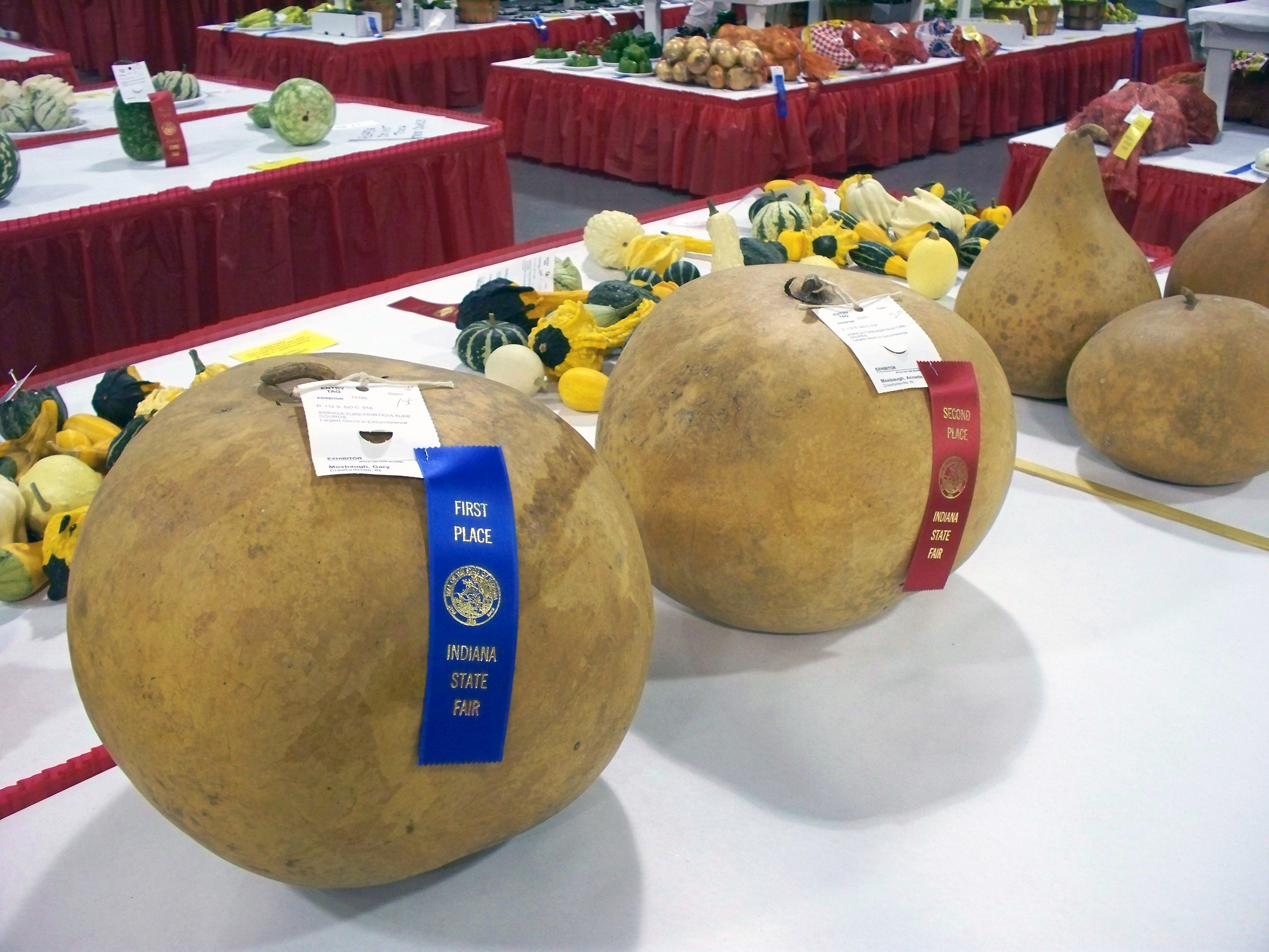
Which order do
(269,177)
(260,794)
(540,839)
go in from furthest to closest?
1. (269,177)
2. (540,839)
3. (260,794)

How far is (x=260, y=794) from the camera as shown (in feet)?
2.45

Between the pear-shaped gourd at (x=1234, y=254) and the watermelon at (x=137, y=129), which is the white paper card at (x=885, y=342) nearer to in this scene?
the pear-shaped gourd at (x=1234, y=254)

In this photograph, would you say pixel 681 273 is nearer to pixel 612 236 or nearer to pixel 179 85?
pixel 612 236

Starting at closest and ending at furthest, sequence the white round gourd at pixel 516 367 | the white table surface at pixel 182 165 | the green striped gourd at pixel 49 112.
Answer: the white round gourd at pixel 516 367 → the white table surface at pixel 182 165 → the green striped gourd at pixel 49 112

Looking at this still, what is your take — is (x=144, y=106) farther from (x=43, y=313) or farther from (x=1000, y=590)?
(x=1000, y=590)

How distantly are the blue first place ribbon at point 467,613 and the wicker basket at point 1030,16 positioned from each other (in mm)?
7281

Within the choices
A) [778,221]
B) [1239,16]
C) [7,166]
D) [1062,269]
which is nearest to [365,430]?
[1062,269]

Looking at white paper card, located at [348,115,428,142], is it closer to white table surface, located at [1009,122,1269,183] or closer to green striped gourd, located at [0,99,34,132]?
green striped gourd, located at [0,99,34,132]

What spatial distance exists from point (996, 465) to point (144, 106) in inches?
120

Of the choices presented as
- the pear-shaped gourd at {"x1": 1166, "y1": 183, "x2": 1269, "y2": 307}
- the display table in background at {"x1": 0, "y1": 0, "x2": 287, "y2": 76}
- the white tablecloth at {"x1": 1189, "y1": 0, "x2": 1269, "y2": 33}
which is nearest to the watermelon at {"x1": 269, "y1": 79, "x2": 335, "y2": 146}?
the pear-shaped gourd at {"x1": 1166, "y1": 183, "x2": 1269, "y2": 307}

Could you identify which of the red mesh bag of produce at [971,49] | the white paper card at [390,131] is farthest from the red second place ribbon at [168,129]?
the red mesh bag of produce at [971,49]

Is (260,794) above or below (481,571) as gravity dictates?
below

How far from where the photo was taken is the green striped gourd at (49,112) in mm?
3680

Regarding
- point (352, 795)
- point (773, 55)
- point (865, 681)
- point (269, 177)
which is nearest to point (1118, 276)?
point (865, 681)
